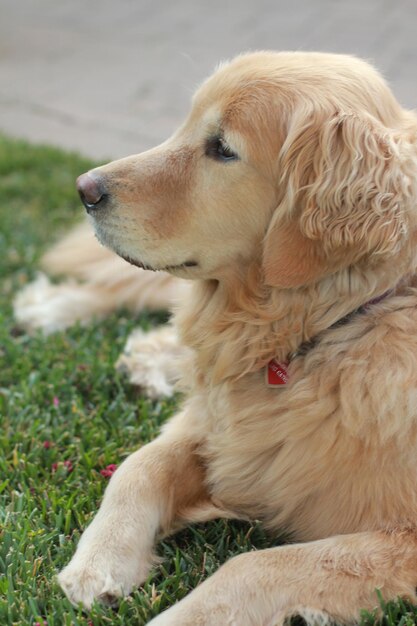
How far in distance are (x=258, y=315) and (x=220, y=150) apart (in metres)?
0.54

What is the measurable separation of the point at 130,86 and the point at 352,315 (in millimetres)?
6404

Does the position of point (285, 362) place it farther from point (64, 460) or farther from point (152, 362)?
point (152, 362)

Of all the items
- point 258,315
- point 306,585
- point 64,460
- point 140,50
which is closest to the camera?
point 306,585

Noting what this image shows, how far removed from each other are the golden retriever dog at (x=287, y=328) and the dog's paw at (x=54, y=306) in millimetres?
1710

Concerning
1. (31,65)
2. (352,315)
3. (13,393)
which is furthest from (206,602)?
(31,65)

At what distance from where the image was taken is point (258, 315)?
2.70 m

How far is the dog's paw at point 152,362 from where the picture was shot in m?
3.79

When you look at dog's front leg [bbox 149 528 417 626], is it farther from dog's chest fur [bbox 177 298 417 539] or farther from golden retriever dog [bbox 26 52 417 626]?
dog's chest fur [bbox 177 298 417 539]

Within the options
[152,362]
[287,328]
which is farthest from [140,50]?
[287,328]

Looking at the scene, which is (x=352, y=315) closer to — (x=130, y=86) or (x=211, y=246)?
(x=211, y=246)

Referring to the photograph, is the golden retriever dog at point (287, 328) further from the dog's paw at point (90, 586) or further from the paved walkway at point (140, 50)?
the paved walkway at point (140, 50)

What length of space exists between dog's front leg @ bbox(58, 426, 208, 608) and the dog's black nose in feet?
2.90

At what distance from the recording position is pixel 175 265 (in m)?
2.75

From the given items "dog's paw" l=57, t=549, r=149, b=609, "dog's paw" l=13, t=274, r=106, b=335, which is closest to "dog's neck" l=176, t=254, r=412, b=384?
"dog's paw" l=57, t=549, r=149, b=609
